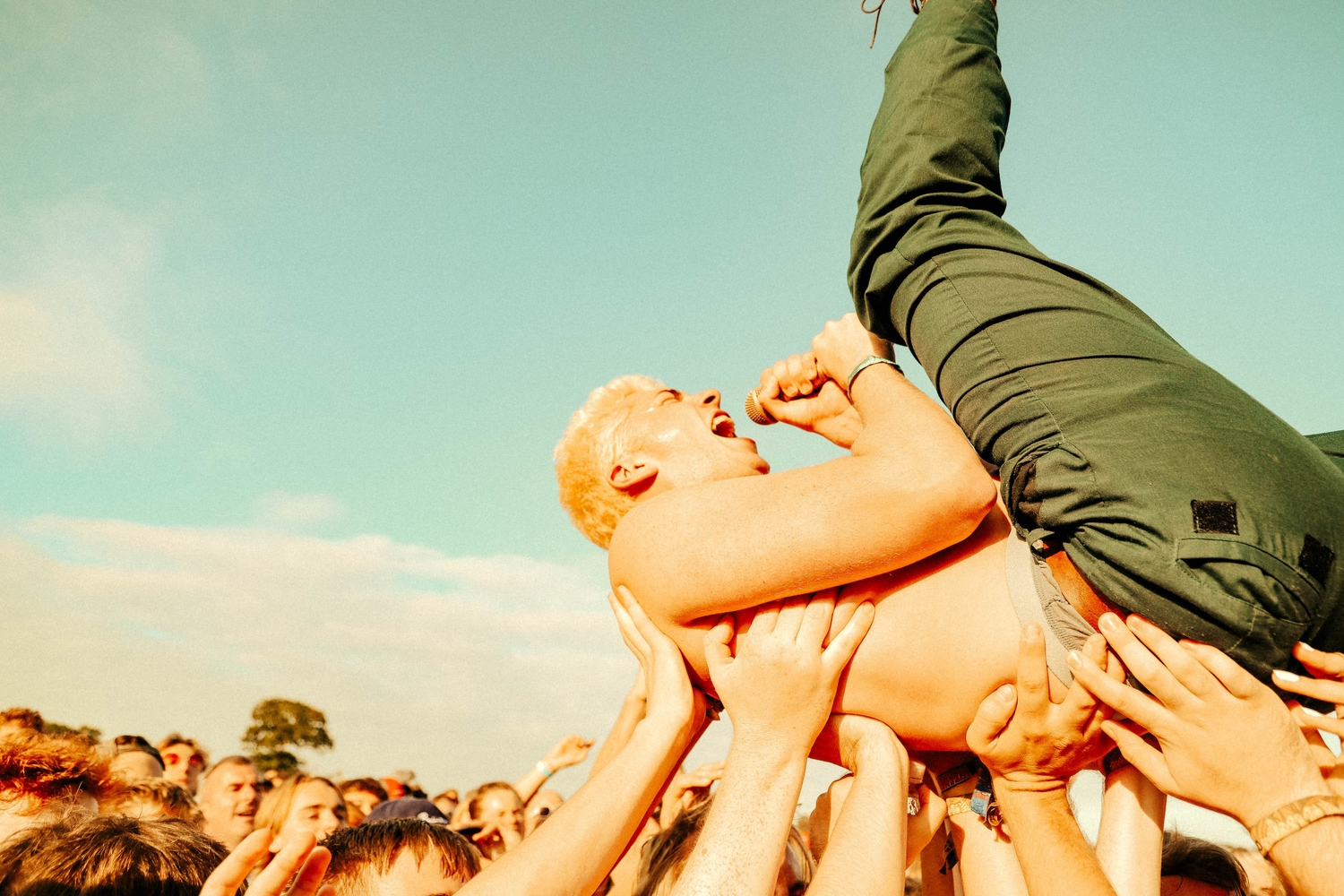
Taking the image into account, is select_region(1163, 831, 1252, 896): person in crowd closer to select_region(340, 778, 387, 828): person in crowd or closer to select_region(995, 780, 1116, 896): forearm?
select_region(995, 780, 1116, 896): forearm

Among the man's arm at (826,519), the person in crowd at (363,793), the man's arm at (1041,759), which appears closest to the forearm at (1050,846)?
the man's arm at (1041,759)

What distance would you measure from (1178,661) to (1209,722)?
5.8 inches

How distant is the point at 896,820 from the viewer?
2.17m

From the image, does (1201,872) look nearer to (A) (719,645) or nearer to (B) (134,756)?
(A) (719,645)

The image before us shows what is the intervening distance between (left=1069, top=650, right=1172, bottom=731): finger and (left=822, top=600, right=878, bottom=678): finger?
54cm

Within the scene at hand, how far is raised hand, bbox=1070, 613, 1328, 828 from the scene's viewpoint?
1900 millimetres

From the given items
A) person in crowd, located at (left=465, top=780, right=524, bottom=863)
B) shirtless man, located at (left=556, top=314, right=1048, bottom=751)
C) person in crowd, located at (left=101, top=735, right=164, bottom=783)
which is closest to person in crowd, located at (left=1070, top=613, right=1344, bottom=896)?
shirtless man, located at (left=556, top=314, right=1048, bottom=751)

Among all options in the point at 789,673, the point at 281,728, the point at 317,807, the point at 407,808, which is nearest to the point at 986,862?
the point at 789,673

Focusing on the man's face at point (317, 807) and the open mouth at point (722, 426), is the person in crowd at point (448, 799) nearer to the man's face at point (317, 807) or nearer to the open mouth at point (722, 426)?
the man's face at point (317, 807)

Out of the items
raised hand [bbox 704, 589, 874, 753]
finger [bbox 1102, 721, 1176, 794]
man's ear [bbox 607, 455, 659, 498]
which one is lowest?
finger [bbox 1102, 721, 1176, 794]

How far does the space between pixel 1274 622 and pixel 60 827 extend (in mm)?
3189

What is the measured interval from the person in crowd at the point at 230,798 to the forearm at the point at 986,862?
21.1 ft

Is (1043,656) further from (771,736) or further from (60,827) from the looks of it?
A: (60,827)

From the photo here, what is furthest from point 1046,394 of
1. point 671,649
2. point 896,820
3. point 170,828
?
point 170,828
